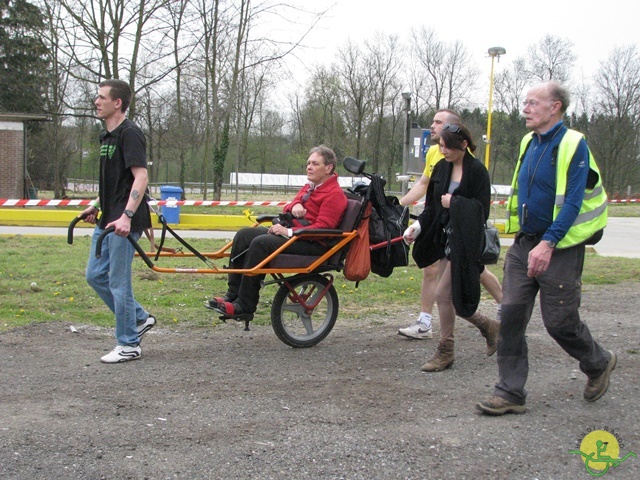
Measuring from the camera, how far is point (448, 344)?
17.1 ft

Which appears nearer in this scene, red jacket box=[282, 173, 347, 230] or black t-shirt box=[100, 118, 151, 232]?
black t-shirt box=[100, 118, 151, 232]

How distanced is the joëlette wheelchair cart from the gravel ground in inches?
9.5

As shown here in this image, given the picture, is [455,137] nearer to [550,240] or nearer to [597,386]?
[550,240]

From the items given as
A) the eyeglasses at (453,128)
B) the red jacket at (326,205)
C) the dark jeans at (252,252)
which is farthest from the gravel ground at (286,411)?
the eyeglasses at (453,128)

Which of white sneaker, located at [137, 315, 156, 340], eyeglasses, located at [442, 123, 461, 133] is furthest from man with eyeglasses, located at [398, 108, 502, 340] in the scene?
white sneaker, located at [137, 315, 156, 340]

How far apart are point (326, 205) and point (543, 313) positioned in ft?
7.13

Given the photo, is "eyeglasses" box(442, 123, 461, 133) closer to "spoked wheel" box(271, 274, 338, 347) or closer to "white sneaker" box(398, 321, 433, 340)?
"spoked wheel" box(271, 274, 338, 347)

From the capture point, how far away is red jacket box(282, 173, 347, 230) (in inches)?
227

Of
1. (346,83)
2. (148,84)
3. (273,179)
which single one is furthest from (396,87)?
(148,84)

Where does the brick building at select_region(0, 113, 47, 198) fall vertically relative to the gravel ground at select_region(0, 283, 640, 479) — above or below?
above

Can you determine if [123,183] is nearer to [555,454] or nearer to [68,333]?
[68,333]

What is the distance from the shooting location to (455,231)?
15.7ft

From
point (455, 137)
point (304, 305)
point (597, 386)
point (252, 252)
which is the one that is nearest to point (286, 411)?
point (252, 252)

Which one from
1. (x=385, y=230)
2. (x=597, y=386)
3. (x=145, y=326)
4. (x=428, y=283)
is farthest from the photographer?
(x=428, y=283)
